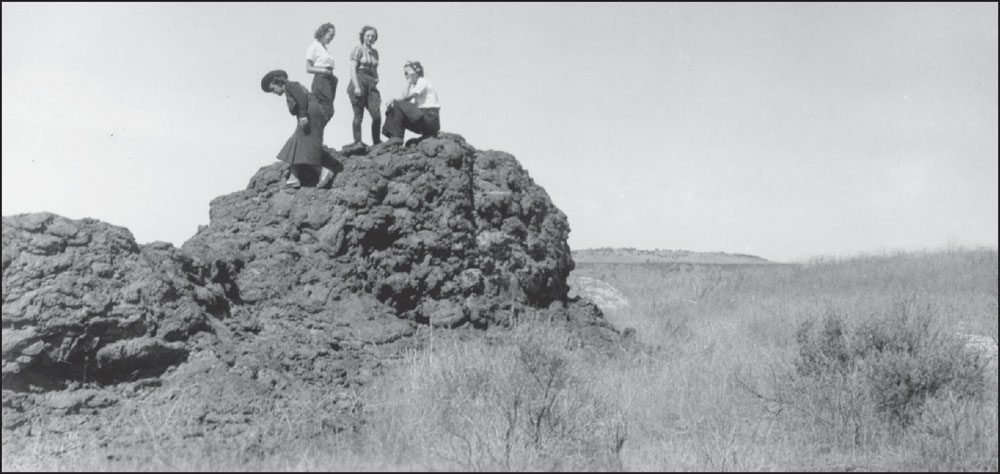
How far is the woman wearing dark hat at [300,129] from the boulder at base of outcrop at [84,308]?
81.3 inches

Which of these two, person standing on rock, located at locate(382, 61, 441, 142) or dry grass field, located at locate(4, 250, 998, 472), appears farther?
person standing on rock, located at locate(382, 61, 441, 142)

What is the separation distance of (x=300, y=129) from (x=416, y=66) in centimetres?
151

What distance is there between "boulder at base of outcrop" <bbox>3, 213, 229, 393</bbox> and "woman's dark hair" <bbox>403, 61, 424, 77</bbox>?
3585 millimetres

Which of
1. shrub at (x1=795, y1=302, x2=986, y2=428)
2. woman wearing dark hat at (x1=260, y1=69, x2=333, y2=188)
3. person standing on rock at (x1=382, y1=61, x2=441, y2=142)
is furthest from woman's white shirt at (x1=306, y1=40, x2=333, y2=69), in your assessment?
shrub at (x1=795, y1=302, x2=986, y2=428)

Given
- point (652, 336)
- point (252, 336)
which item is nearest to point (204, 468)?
point (252, 336)

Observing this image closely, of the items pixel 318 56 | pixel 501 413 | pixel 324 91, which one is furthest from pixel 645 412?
pixel 318 56

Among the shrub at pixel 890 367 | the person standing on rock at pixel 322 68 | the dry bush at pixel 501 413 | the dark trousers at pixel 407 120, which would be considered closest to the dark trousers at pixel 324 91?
the person standing on rock at pixel 322 68

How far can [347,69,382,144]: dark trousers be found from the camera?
8.35m

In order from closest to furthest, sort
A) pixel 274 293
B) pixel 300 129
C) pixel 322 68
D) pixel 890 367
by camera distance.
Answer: pixel 890 367 → pixel 274 293 → pixel 300 129 → pixel 322 68

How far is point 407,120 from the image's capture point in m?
8.40

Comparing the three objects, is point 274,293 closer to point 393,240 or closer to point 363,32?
point 393,240

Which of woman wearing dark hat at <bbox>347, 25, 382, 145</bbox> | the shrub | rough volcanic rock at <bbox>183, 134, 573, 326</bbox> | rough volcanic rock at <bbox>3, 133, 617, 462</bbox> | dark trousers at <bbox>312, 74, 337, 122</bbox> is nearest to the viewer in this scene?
rough volcanic rock at <bbox>3, 133, 617, 462</bbox>

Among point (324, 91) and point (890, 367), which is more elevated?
point (324, 91)

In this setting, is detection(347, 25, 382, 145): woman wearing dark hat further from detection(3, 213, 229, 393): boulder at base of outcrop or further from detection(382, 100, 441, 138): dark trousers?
detection(3, 213, 229, 393): boulder at base of outcrop
